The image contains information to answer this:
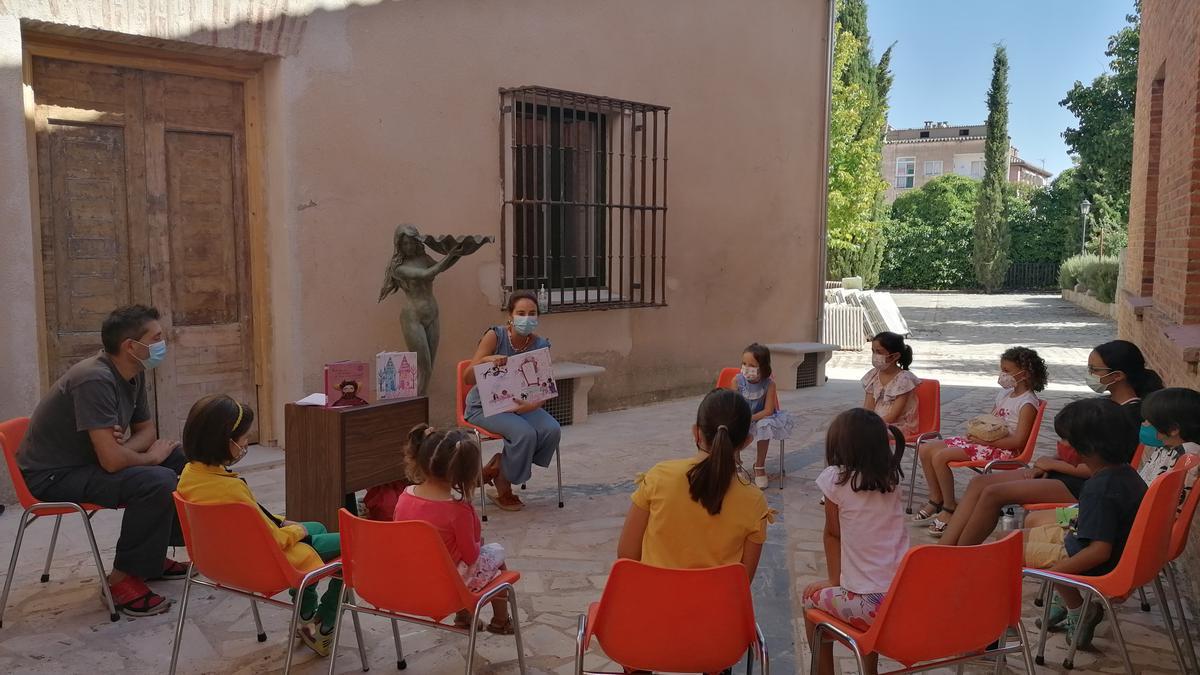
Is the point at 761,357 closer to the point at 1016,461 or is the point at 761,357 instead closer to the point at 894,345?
the point at 894,345

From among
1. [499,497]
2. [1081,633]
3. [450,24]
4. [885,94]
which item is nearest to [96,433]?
[499,497]

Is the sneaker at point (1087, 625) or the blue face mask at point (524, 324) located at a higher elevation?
the blue face mask at point (524, 324)

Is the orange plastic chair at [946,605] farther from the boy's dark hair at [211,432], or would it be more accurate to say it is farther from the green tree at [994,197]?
the green tree at [994,197]

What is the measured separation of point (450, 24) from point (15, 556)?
15.2ft

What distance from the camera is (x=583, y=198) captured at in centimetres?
823

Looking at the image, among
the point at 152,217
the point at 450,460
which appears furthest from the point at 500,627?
the point at 152,217

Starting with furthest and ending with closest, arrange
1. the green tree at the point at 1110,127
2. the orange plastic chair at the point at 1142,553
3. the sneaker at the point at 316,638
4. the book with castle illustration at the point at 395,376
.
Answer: the green tree at the point at 1110,127, the book with castle illustration at the point at 395,376, the sneaker at the point at 316,638, the orange plastic chair at the point at 1142,553

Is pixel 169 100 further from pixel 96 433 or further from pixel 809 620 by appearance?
pixel 809 620

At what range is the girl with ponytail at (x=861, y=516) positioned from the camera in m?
2.58

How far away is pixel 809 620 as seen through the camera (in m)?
2.62

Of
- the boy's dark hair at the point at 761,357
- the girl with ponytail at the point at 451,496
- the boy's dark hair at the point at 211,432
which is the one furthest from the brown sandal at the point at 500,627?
the boy's dark hair at the point at 761,357

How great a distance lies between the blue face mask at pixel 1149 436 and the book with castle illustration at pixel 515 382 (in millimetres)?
2873

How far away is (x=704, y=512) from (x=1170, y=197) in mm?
4951

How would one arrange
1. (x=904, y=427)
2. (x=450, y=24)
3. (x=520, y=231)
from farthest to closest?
(x=520, y=231) < (x=450, y=24) < (x=904, y=427)
